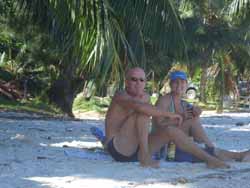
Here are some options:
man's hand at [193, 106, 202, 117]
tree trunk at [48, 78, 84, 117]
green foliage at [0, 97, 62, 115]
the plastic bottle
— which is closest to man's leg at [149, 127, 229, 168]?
the plastic bottle

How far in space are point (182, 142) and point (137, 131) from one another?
19.8 inches

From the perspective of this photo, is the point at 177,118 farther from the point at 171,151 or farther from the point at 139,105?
the point at 171,151

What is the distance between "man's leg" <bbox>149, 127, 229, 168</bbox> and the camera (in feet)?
22.4

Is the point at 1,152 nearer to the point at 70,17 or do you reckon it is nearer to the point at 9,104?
the point at 70,17

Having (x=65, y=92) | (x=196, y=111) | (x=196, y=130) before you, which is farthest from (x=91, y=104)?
(x=196, y=111)

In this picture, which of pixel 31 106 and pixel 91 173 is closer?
pixel 91 173

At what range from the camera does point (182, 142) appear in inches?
270

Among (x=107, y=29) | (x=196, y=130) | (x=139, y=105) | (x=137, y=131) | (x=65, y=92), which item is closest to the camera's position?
(x=139, y=105)

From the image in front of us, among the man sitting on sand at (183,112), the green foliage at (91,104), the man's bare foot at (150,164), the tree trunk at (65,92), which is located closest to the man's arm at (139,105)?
the man sitting on sand at (183,112)

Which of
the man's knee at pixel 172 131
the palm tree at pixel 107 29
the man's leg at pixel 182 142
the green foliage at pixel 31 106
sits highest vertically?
the palm tree at pixel 107 29

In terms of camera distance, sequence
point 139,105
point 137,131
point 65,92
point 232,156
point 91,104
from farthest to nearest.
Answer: point 91,104
point 65,92
point 232,156
point 137,131
point 139,105

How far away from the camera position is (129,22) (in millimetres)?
9227

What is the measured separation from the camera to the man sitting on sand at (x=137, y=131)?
6.84 m

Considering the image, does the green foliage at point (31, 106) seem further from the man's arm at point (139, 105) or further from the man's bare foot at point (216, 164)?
the man's bare foot at point (216, 164)
